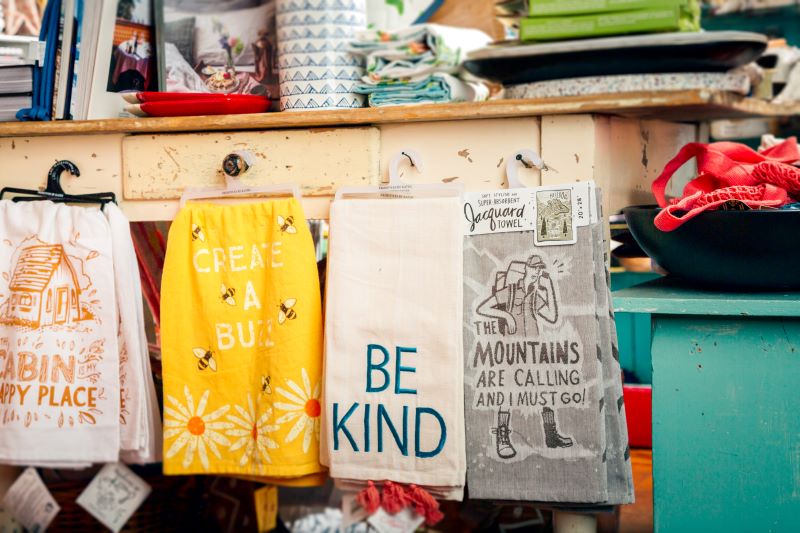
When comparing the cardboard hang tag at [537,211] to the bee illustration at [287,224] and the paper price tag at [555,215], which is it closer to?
A: the paper price tag at [555,215]

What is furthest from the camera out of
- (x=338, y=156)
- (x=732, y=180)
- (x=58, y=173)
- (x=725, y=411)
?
(x=58, y=173)

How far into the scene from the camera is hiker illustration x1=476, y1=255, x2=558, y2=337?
1308mm

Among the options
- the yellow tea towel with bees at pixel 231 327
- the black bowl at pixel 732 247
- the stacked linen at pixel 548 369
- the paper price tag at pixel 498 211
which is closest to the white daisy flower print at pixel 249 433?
the yellow tea towel with bees at pixel 231 327

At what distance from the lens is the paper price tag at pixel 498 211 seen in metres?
1.34

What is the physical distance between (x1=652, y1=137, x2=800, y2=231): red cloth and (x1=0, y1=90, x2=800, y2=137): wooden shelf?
0.08m

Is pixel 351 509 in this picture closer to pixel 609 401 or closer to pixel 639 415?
pixel 609 401

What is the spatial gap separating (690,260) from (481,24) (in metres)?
0.85

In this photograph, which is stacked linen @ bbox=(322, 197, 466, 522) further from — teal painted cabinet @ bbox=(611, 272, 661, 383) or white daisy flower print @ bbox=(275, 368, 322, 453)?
teal painted cabinet @ bbox=(611, 272, 661, 383)

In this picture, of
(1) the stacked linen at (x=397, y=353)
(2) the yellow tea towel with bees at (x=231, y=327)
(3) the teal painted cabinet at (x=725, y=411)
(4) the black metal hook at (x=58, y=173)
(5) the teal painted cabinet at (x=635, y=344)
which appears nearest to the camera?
(3) the teal painted cabinet at (x=725, y=411)

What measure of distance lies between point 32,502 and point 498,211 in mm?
998

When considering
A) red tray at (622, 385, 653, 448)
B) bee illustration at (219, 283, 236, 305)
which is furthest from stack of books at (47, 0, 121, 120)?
red tray at (622, 385, 653, 448)

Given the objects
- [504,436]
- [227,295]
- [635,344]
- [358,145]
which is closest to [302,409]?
[227,295]

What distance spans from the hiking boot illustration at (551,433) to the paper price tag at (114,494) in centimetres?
71

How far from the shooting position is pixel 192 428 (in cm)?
147
